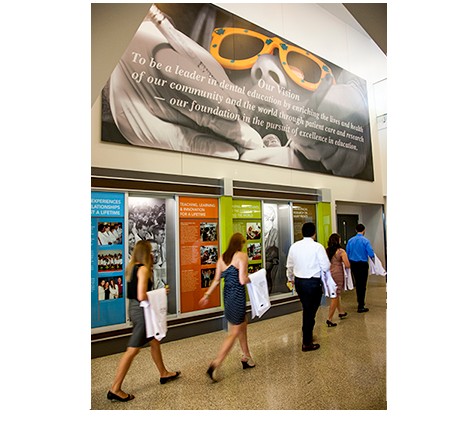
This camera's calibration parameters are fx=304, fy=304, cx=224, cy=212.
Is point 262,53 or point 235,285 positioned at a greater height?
point 262,53

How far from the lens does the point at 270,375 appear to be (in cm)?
207

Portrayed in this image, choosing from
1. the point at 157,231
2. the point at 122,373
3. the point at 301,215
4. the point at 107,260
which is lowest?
the point at 122,373

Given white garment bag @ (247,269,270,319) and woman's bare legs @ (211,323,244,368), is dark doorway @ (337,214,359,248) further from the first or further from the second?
woman's bare legs @ (211,323,244,368)

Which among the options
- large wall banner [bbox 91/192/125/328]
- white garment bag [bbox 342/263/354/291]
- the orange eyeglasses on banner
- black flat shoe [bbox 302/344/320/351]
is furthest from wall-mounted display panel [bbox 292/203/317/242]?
large wall banner [bbox 91/192/125/328]

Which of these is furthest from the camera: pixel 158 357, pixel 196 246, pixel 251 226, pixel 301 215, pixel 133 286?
pixel 301 215

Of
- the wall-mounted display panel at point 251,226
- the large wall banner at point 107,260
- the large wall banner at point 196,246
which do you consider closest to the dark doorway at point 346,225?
the wall-mounted display panel at point 251,226

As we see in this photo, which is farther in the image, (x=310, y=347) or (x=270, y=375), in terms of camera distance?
(x=310, y=347)

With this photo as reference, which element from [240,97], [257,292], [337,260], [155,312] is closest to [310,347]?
[257,292]

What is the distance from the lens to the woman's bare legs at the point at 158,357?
6.38 ft

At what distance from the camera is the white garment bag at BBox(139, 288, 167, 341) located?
178 cm

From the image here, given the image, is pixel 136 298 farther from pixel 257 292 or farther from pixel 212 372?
pixel 257 292

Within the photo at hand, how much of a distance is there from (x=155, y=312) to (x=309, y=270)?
138cm

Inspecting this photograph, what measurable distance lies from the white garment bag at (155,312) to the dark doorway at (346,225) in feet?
7.76
